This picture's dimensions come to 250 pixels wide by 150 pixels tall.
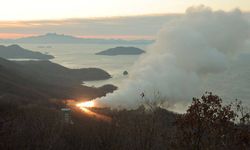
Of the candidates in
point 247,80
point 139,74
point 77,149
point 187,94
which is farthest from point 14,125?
point 247,80

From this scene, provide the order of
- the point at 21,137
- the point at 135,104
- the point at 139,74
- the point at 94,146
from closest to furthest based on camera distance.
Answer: the point at 94,146, the point at 21,137, the point at 135,104, the point at 139,74

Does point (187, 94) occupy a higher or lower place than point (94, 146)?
lower

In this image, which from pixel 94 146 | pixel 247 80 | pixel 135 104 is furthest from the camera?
pixel 247 80

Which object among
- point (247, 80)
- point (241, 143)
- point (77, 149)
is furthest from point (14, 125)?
point (247, 80)

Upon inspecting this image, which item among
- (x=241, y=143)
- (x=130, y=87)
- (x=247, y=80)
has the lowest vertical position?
(x=247, y=80)

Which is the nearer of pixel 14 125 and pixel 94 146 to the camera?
pixel 94 146

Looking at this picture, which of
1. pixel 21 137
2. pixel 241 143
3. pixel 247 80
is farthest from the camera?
pixel 247 80

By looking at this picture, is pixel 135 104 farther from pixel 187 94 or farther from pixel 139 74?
pixel 187 94

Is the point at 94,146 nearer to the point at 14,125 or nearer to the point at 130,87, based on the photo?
the point at 14,125

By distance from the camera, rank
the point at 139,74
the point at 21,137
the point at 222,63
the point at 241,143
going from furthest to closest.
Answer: the point at 222,63 < the point at 139,74 < the point at 21,137 < the point at 241,143

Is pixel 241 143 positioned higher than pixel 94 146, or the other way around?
pixel 241 143
